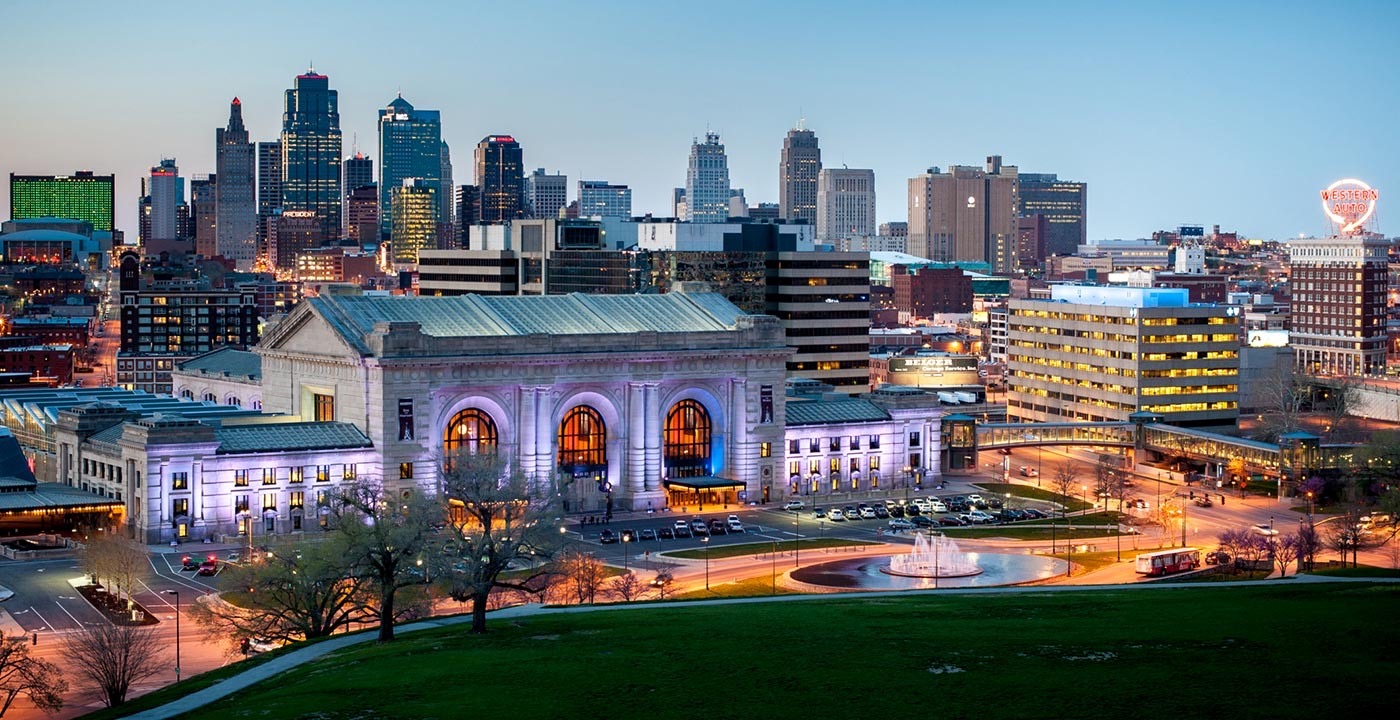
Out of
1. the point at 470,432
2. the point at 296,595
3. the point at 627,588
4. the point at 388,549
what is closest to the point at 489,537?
the point at 388,549

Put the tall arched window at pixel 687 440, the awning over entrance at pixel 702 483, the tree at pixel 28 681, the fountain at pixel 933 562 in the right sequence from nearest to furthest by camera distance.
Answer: the tree at pixel 28 681
the fountain at pixel 933 562
the awning over entrance at pixel 702 483
the tall arched window at pixel 687 440

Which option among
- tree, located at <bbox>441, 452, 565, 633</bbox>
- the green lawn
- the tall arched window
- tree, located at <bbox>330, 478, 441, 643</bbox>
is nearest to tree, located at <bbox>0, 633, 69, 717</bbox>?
the green lawn

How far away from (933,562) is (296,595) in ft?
165

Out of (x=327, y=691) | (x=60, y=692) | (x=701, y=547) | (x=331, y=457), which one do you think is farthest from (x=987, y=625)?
(x=331, y=457)

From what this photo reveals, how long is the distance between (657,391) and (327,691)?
95581mm

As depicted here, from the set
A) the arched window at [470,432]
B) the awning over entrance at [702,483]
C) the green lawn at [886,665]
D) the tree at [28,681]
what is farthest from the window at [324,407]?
the green lawn at [886,665]

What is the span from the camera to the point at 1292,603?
96625mm

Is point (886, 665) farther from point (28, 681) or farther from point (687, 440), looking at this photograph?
point (687, 440)

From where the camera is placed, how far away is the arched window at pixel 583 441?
172 m

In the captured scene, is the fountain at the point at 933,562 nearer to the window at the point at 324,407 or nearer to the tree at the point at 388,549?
the tree at the point at 388,549

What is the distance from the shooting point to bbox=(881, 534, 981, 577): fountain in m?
136

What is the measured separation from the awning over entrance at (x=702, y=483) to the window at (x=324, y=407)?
27.4 metres

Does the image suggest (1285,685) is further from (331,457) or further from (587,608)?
(331,457)

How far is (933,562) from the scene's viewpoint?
140 m
